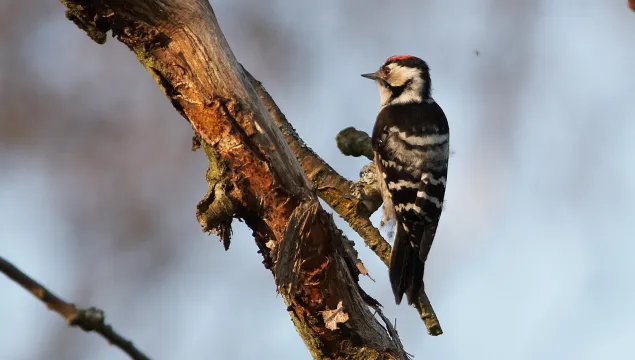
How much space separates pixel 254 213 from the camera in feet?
9.05

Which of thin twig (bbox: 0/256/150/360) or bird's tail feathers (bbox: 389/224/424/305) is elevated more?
bird's tail feathers (bbox: 389/224/424/305)

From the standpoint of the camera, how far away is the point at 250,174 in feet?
8.99

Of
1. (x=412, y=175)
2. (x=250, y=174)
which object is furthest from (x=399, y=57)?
(x=250, y=174)

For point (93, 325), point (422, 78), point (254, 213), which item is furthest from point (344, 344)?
point (422, 78)

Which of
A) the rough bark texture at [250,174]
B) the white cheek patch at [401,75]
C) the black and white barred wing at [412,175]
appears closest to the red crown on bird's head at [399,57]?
the white cheek patch at [401,75]

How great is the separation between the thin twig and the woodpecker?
2.77 metres

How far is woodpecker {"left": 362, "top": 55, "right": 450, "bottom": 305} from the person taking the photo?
415 centimetres

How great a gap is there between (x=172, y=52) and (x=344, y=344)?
1.20 m

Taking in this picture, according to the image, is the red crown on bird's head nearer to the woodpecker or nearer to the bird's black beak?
the bird's black beak

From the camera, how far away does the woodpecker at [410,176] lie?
13.6ft

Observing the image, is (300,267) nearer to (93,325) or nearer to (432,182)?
(93,325)

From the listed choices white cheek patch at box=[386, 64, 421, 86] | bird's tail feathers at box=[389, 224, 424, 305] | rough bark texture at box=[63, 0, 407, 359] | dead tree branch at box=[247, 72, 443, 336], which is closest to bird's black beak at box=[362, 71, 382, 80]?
white cheek patch at box=[386, 64, 421, 86]

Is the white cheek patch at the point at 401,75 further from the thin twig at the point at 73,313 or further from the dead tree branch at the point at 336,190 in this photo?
the thin twig at the point at 73,313

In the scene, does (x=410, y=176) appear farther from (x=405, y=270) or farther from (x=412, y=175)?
(x=405, y=270)
